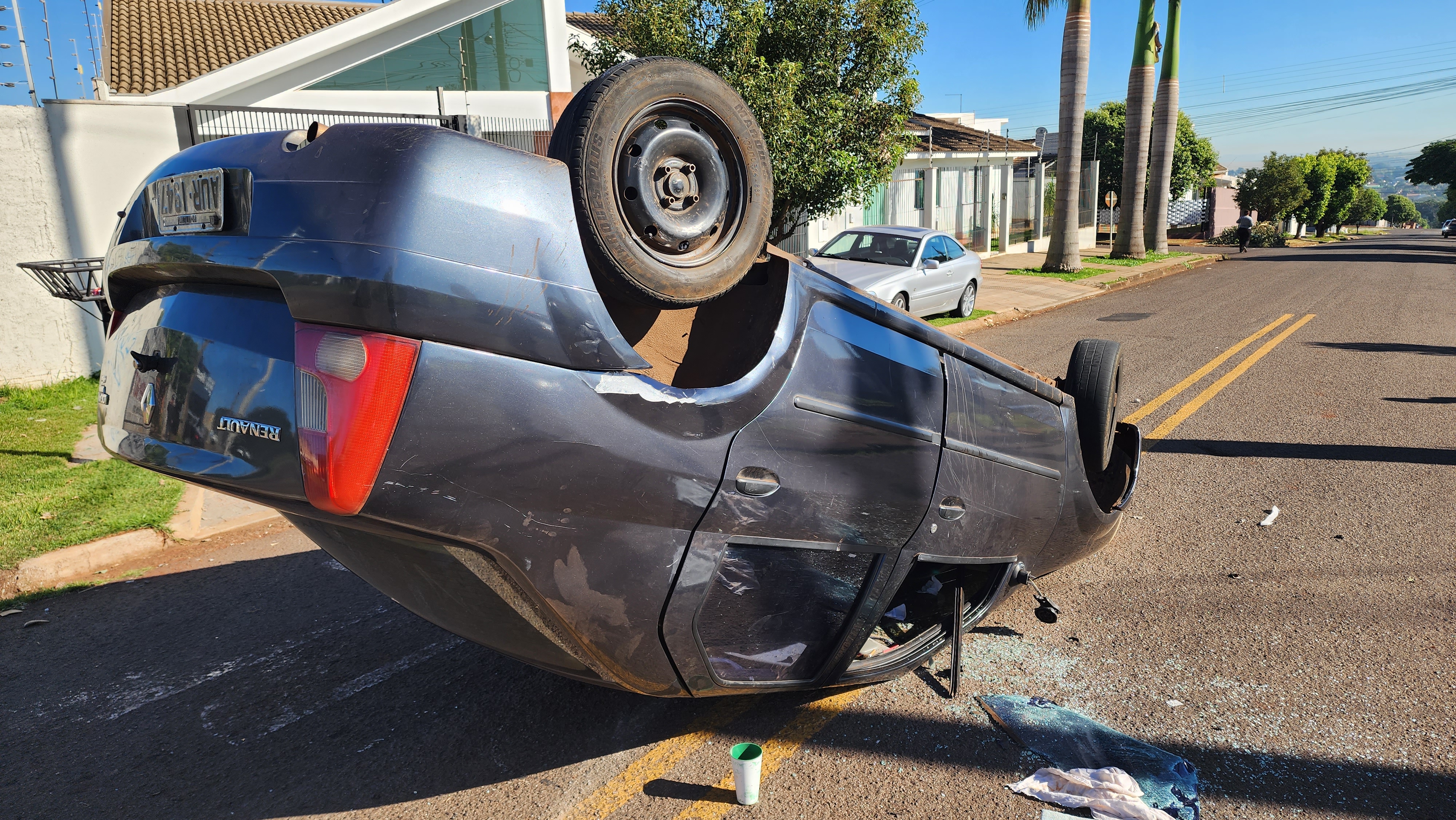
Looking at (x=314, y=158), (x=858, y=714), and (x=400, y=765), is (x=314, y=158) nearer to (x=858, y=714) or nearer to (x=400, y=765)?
(x=400, y=765)

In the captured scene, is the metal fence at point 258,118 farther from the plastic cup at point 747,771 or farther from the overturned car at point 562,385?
the plastic cup at point 747,771

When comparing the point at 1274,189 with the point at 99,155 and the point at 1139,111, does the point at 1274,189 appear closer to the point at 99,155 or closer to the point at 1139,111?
the point at 1139,111

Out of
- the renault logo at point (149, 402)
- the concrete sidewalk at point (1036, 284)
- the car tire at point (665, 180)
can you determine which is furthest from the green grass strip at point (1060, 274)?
the renault logo at point (149, 402)

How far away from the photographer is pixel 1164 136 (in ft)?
88.4

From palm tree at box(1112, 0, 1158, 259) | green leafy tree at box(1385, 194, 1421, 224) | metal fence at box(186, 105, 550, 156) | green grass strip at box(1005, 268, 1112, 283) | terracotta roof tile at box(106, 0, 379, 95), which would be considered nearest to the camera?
metal fence at box(186, 105, 550, 156)

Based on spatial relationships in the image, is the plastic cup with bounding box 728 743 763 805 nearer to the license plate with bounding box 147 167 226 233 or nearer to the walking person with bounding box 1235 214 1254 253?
the license plate with bounding box 147 167 226 233

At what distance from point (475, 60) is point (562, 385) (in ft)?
59.2

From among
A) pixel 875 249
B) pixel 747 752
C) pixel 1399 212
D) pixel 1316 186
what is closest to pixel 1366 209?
pixel 1316 186

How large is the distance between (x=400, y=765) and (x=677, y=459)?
157 centimetres

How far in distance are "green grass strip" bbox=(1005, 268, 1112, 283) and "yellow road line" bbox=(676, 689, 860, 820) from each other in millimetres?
18344

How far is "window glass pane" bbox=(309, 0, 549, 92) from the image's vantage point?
674 inches

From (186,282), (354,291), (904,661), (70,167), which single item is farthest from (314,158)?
(70,167)

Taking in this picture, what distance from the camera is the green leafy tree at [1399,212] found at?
152 metres

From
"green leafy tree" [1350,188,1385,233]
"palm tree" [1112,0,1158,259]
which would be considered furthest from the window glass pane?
"green leafy tree" [1350,188,1385,233]
